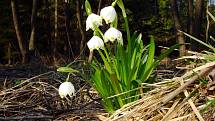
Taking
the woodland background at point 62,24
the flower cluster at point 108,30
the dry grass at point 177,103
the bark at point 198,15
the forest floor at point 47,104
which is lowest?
the woodland background at point 62,24

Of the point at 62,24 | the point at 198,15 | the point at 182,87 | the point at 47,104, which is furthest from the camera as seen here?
the point at 62,24

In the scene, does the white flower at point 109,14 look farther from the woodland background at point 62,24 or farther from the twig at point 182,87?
the woodland background at point 62,24

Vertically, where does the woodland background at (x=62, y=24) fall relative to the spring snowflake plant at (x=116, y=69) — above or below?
below

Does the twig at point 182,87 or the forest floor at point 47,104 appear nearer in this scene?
the twig at point 182,87

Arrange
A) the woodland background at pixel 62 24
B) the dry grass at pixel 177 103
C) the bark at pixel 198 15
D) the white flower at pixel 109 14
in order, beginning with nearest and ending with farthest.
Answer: the dry grass at pixel 177 103
the white flower at pixel 109 14
the bark at pixel 198 15
the woodland background at pixel 62 24

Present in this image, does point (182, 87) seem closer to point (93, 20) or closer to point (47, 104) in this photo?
point (93, 20)

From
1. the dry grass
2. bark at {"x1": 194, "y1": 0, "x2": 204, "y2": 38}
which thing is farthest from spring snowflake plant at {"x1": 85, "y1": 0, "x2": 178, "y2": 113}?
bark at {"x1": 194, "y1": 0, "x2": 204, "y2": 38}

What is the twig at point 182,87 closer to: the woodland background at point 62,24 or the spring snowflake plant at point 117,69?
the spring snowflake plant at point 117,69

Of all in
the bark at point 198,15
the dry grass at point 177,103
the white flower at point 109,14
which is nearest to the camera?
the dry grass at point 177,103

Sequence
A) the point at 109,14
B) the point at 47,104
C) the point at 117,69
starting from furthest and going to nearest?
the point at 47,104, the point at 117,69, the point at 109,14

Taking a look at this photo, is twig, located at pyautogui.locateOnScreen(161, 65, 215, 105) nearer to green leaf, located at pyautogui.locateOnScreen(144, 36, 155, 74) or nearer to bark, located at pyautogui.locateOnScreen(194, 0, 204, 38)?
green leaf, located at pyautogui.locateOnScreen(144, 36, 155, 74)

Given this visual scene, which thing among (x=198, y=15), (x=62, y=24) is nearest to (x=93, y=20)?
(x=198, y=15)

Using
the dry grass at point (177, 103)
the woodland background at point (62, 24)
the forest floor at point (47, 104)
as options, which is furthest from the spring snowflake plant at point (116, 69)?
the woodland background at point (62, 24)
